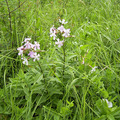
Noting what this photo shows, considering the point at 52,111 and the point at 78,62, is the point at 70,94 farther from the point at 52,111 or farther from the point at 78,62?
the point at 78,62

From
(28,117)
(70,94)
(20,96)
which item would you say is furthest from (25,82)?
(70,94)

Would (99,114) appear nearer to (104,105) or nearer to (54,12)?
(104,105)

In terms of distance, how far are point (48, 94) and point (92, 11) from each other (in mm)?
2206

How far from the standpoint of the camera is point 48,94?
123cm

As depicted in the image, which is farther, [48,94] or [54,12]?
[54,12]

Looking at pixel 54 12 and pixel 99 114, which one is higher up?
pixel 54 12

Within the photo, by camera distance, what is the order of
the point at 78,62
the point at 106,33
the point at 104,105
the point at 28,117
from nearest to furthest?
the point at 104,105
the point at 28,117
the point at 78,62
the point at 106,33

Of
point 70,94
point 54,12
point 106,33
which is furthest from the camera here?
point 54,12

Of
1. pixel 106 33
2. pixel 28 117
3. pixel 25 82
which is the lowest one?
pixel 28 117

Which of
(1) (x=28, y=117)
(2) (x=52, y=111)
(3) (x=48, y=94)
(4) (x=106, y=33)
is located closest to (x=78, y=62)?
(3) (x=48, y=94)

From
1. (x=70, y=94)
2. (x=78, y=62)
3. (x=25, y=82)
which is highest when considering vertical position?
(x=78, y=62)

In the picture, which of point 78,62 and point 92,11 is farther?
point 92,11

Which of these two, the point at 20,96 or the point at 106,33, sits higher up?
the point at 106,33

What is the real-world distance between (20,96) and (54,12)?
1.70 meters
